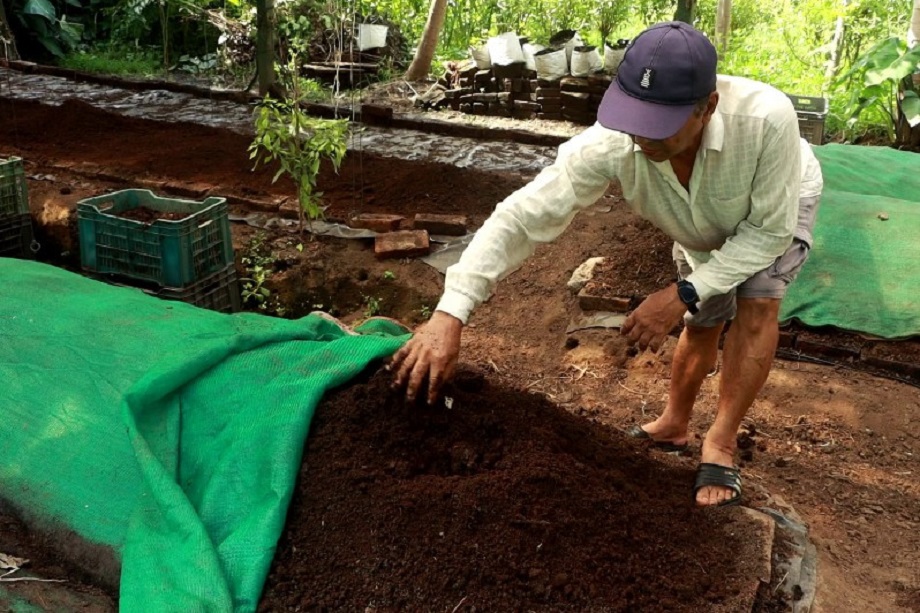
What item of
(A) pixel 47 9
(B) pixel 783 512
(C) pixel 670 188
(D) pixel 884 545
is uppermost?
(A) pixel 47 9

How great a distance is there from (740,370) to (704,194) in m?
0.56

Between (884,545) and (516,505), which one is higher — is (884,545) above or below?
below

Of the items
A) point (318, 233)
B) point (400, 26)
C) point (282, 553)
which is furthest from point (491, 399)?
point (400, 26)

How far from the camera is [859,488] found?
3.23 m

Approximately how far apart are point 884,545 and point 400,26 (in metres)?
8.90

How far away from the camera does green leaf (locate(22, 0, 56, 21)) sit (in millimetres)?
11289

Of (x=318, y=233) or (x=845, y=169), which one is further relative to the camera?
(x=318, y=233)

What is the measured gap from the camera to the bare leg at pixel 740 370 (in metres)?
2.63

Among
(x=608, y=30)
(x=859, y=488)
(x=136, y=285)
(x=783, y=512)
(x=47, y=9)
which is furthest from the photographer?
(x=47, y=9)

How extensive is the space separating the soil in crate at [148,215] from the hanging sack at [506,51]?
14.3 feet

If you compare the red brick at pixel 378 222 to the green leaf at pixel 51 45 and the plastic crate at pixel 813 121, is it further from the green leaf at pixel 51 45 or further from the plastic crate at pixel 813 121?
the green leaf at pixel 51 45

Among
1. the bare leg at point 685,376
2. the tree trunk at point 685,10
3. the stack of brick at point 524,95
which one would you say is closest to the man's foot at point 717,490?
the bare leg at point 685,376

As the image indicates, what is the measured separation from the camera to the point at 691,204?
2.54 metres

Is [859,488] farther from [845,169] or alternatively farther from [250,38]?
[250,38]
